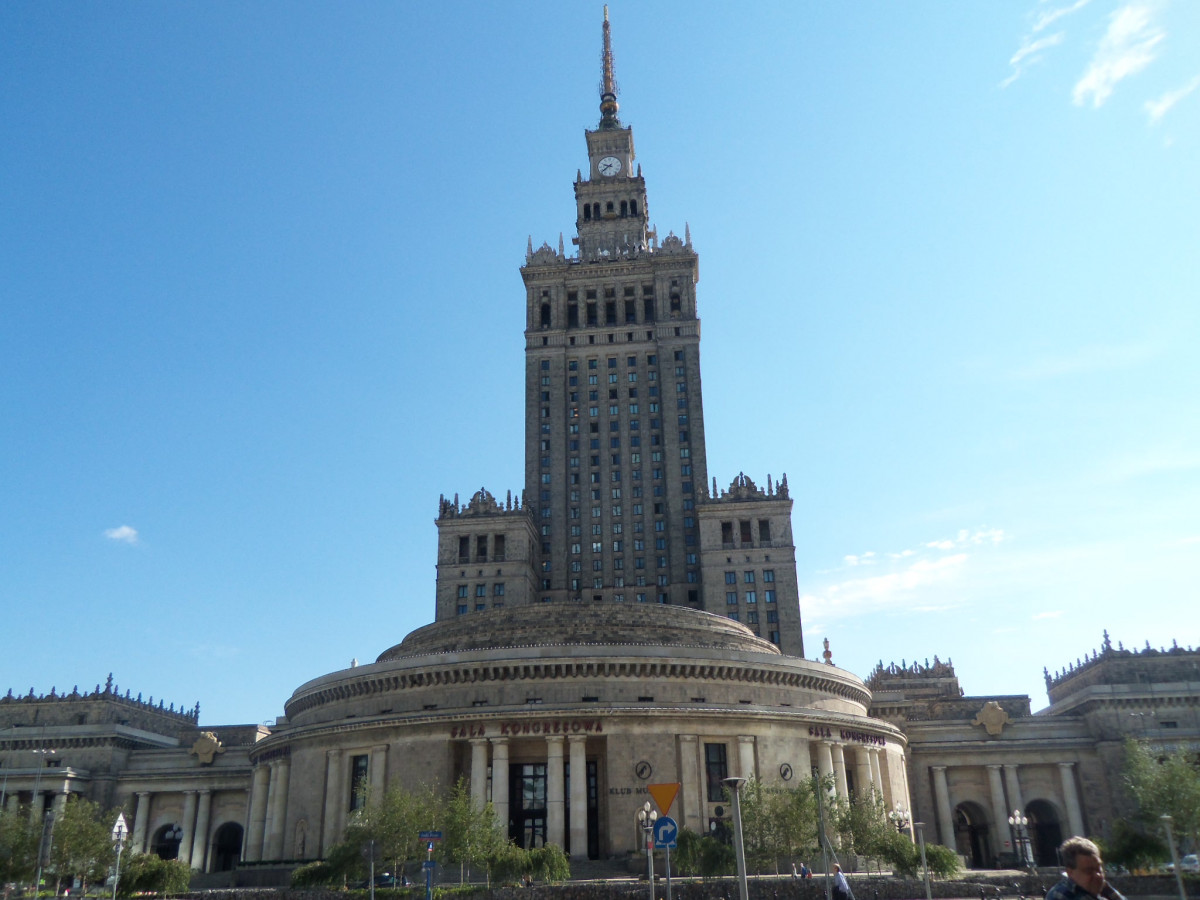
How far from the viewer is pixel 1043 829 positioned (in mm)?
89812

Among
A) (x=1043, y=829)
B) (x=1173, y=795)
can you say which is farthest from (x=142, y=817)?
(x=1173, y=795)

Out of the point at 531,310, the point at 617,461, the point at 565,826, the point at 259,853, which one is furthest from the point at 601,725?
the point at 531,310

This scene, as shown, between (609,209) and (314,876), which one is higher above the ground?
(609,209)

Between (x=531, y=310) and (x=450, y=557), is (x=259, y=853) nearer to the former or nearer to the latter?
(x=450, y=557)

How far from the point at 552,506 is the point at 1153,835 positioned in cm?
7580

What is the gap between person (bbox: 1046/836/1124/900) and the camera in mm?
9523

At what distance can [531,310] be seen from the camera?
134 meters

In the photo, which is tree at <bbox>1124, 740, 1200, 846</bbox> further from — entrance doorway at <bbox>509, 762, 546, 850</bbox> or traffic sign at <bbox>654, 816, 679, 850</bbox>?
traffic sign at <bbox>654, 816, 679, 850</bbox>

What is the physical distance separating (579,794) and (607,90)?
410 ft

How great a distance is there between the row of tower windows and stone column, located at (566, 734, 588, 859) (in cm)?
9682

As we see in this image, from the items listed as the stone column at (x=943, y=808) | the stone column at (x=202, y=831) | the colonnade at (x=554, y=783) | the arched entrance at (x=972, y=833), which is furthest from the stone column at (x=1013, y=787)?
the stone column at (x=202, y=831)

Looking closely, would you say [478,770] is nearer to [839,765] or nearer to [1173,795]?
[839,765]

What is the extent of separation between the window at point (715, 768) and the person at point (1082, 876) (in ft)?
189

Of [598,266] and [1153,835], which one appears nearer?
[1153,835]
